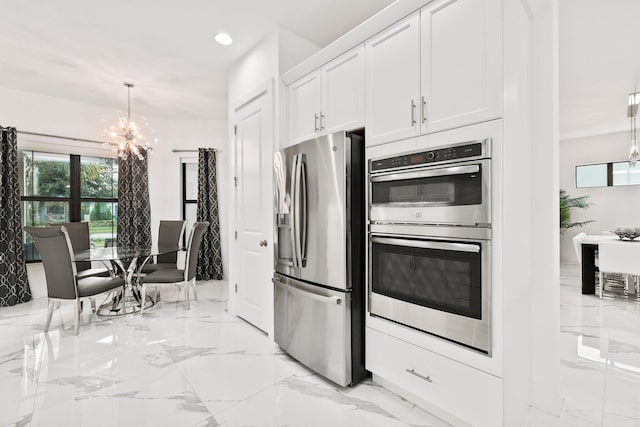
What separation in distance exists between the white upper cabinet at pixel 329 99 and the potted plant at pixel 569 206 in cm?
662

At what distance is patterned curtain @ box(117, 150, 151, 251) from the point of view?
17.4ft

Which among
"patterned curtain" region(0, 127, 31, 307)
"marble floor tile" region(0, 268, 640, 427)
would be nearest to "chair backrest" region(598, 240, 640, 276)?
"marble floor tile" region(0, 268, 640, 427)

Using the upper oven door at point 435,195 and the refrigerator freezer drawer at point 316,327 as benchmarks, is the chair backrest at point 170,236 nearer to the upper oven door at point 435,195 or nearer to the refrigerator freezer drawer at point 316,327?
the refrigerator freezer drawer at point 316,327

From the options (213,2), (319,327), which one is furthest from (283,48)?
(319,327)

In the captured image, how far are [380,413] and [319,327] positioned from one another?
0.64m

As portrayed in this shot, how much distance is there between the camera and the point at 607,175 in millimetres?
6812

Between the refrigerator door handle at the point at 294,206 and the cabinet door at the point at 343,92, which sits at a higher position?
the cabinet door at the point at 343,92

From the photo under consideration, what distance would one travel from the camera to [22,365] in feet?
8.28

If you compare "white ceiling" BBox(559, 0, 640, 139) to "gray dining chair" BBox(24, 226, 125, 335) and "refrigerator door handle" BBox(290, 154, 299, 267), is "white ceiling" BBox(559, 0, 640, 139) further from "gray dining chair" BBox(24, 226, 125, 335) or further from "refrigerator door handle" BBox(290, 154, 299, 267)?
"gray dining chair" BBox(24, 226, 125, 335)

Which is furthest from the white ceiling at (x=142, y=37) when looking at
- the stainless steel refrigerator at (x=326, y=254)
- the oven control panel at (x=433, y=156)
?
the oven control panel at (x=433, y=156)

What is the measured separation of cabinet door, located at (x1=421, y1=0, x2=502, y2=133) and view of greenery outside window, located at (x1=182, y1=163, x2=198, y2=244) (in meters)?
5.00

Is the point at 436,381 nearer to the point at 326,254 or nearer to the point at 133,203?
the point at 326,254

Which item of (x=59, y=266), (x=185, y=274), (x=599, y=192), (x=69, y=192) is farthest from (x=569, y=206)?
(x=69, y=192)

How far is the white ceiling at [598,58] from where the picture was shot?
2799 millimetres
